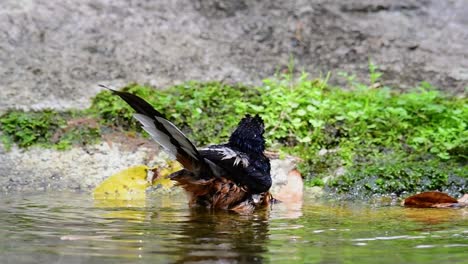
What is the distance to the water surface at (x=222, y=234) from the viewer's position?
3.01 metres

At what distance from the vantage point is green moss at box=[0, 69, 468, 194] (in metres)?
6.24

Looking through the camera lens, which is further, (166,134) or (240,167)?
(240,167)

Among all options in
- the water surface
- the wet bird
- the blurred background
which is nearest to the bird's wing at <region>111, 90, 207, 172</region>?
the wet bird

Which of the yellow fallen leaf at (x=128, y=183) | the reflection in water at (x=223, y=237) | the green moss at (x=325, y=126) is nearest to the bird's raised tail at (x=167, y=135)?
the reflection in water at (x=223, y=237)

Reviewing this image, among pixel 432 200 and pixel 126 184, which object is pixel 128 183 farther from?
pixel 432 200

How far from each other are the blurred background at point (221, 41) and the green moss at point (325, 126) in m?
0.57

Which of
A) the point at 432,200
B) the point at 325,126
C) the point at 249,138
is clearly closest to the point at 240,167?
the point at 249,138

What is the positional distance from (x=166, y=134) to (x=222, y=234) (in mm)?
952

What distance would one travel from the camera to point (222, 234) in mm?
3752

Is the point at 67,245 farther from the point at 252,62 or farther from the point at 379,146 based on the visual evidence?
the point at 252,62

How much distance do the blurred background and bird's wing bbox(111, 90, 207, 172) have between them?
324 centimetres

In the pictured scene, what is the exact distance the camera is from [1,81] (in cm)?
776

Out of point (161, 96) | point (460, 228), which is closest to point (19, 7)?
point (161, 96)

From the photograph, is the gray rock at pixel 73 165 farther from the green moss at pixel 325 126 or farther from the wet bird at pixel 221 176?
the wet bird at pixel 221 176
